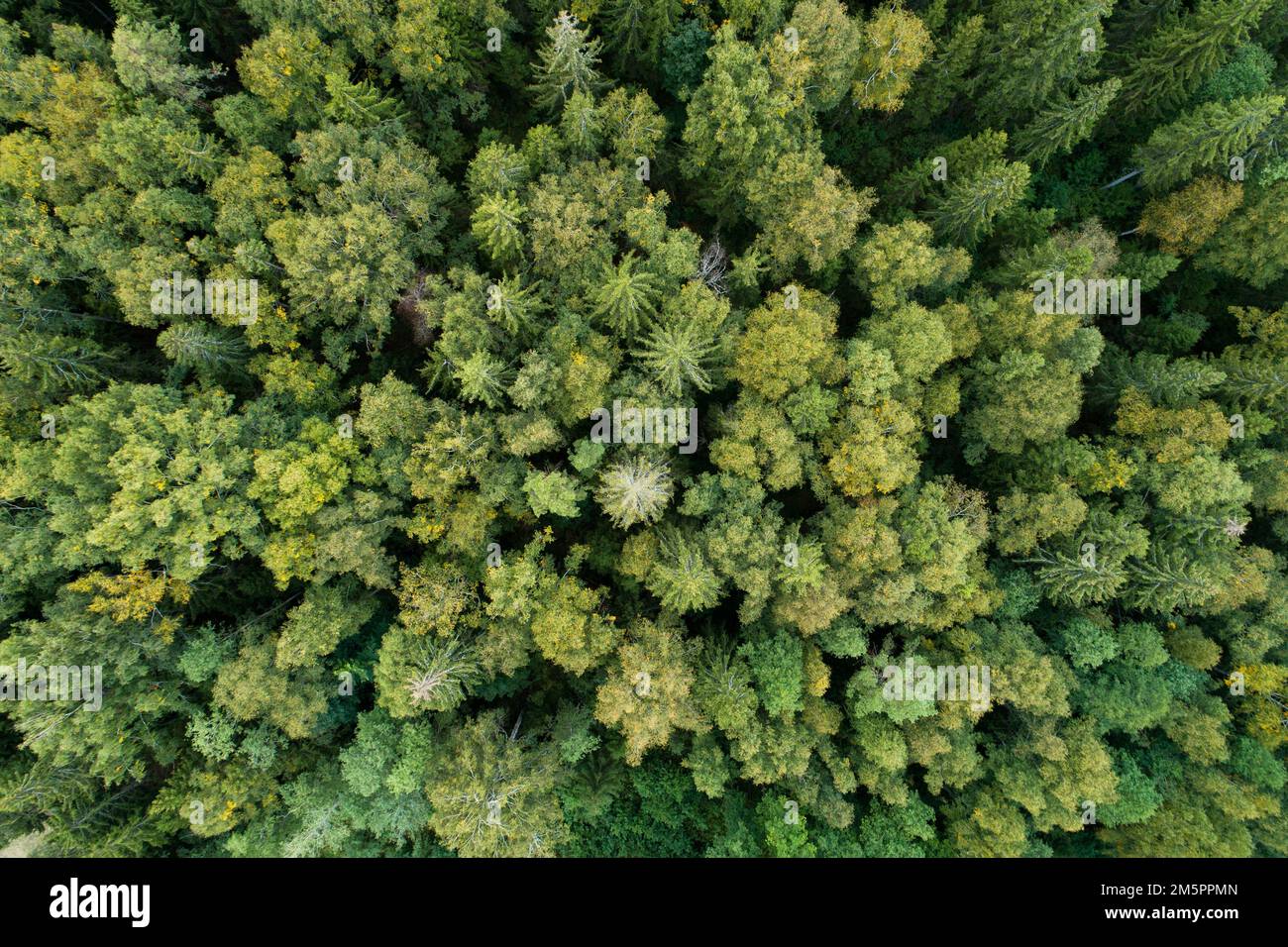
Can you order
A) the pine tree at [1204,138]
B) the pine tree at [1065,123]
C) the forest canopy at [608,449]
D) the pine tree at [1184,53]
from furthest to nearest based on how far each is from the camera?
1. the pine tree at [1065,123]
2. the pine tree at [1184,53]
3. the pine tree at [1204,138]
4. the forest canopy at [608,449]

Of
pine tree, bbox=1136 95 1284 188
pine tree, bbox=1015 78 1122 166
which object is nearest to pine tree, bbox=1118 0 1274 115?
pine tree, bbox=1136 95 1284 188

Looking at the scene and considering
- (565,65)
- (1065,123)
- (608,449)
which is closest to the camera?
(565,65)

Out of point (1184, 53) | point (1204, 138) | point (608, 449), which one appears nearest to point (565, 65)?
point (608, 449)

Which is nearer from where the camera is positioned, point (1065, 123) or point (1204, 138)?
point (1204, 138)

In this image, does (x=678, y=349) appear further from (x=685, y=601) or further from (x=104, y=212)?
(x=104, y=212)

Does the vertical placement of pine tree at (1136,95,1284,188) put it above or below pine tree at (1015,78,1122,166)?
below

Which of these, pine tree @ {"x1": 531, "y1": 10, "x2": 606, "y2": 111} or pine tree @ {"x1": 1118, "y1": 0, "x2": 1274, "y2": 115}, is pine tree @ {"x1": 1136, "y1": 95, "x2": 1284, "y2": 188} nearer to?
pine tree @ {"x1": 1118, "y1": 0, "x2": 1274, "y2": 115}

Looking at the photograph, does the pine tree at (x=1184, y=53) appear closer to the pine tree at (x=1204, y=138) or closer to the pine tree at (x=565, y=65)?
the pine tree at (x=1204, y=138)

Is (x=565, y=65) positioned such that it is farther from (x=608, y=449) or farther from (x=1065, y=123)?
(x=1065, y=123)

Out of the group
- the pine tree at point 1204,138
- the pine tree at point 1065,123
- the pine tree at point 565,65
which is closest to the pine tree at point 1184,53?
the pine tree at point 1204,138

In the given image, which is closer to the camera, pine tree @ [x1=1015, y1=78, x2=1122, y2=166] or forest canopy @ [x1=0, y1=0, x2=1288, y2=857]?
forest canopy @ [x1=0, y1=0, x2=1288, y2=857]
